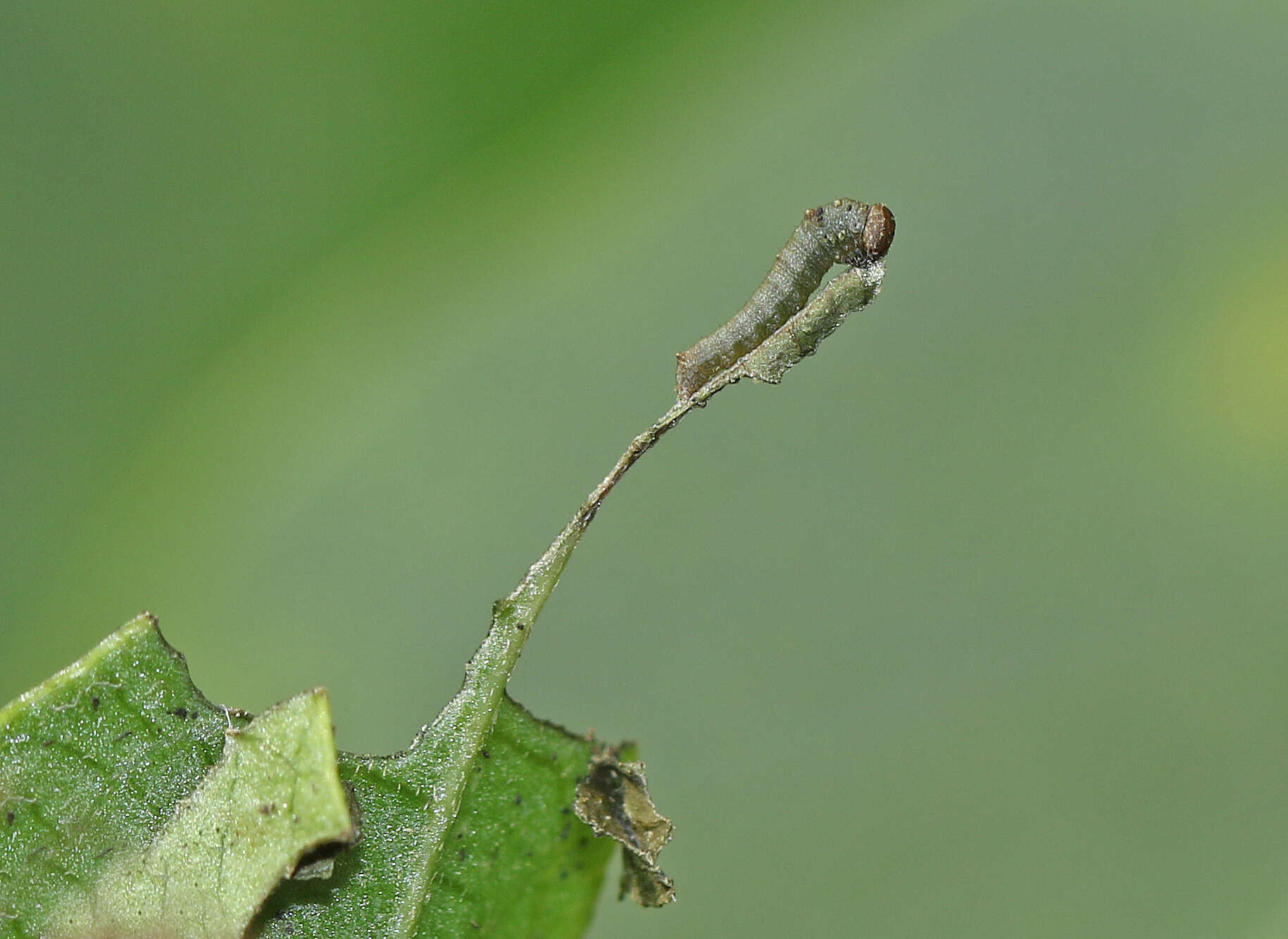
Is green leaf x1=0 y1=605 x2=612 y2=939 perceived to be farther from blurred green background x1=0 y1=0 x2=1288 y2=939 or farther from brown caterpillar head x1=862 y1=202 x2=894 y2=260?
blurred green background x1=0 y1=0 x2=1288 y2=939

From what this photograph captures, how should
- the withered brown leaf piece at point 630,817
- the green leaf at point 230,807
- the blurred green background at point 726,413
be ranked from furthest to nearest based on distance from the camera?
the blurred green background at point 726,413 → the withered brown leaf piece at point 630,817 → the green leaf at point 230,807

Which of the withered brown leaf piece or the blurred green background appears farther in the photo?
the blurred green background

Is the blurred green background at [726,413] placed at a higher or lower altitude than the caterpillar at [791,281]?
higher

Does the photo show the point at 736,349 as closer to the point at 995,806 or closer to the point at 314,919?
the point at 314,919

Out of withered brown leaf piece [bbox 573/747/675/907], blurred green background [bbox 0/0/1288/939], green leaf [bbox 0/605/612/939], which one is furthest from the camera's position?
blurred green background [bbox 0/0/1288/939]

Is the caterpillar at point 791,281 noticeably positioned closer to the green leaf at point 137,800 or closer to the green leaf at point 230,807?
the green leaf at point 230,807

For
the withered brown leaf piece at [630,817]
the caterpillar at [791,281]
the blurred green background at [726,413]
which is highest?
the blurred green background at [726,413]

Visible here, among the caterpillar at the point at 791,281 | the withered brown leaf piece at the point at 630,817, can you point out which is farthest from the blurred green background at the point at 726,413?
the caterpillar at the point at 791,281

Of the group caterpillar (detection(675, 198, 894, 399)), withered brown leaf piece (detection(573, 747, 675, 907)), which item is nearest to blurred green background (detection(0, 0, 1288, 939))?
withered brown leaf piece (detection(573, 747, 675, 907))

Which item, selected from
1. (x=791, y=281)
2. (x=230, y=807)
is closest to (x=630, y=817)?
(x=230, y=807)
